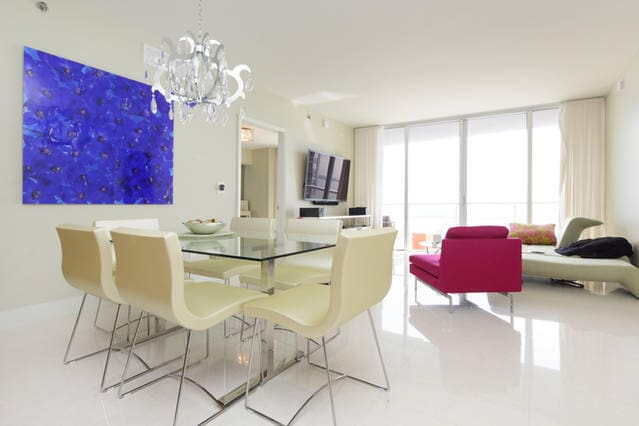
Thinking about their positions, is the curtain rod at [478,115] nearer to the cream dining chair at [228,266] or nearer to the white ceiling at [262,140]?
the white ceiling at [262,140]

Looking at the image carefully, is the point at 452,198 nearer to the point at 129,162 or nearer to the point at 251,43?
the point at 251,43

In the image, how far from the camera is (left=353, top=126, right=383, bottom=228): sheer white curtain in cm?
721

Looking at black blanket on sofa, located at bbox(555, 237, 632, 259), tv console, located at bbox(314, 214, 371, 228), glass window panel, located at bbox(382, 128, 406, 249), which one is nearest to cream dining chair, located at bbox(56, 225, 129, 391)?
black blanket on sofa, located at bbox(555, 237, 632, 259)

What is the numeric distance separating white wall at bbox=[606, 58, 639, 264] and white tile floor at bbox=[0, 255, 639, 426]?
73.2 inches

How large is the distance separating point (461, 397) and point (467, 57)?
12.4 feet

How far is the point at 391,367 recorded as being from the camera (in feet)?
6.44

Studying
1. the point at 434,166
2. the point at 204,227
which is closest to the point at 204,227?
the point at 204,227

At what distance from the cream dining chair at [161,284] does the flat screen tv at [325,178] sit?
444 cm

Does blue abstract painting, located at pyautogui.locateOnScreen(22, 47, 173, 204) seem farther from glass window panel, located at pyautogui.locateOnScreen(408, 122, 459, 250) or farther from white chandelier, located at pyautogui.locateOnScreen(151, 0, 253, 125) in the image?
glass window panel, located at pyautogui.locateOnScreen(408, 122, 459, 250)

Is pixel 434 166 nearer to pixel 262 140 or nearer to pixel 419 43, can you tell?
pixel 419 43

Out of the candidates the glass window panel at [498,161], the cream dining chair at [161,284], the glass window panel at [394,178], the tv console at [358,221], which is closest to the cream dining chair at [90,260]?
the cream dining chair at [161,284]

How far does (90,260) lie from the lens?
5.83 ft

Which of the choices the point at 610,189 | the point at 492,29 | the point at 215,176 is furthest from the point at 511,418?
the point at 610,189

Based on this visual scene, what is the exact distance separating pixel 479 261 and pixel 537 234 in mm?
2788
